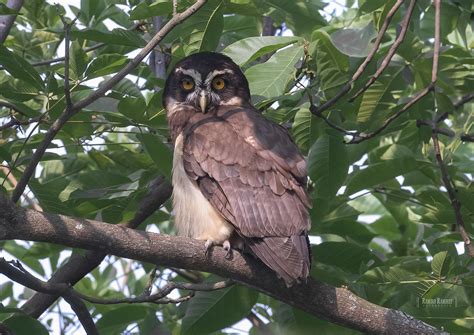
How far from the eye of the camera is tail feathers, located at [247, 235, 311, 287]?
418 centimetres

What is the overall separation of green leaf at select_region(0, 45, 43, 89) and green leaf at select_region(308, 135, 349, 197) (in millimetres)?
1506

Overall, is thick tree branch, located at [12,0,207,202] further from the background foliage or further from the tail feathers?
the tail feathers

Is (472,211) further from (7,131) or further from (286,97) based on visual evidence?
(7,131)

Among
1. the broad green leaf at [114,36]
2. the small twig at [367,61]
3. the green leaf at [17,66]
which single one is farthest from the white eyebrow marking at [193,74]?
the green leaf at [17,66]

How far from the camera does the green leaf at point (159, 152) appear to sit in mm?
4707

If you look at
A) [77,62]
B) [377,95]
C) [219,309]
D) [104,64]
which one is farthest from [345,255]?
[77,62]

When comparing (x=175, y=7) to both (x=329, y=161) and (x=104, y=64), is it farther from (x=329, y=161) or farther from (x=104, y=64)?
(x=329, y=161)

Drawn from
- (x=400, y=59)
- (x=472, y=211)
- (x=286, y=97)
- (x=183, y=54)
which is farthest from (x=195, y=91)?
(x=472, y=211)

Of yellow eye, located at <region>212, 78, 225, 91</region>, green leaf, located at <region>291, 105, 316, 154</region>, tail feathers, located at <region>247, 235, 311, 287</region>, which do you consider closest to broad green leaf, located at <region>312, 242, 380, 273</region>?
tail feathers, located at <region>247, 235, 311, 287</region>

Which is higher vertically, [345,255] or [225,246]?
[225,246]

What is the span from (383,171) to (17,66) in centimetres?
203

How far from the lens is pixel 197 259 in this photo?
13.2ft

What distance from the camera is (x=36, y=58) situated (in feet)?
20.6

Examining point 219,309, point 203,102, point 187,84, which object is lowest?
point 219,309
